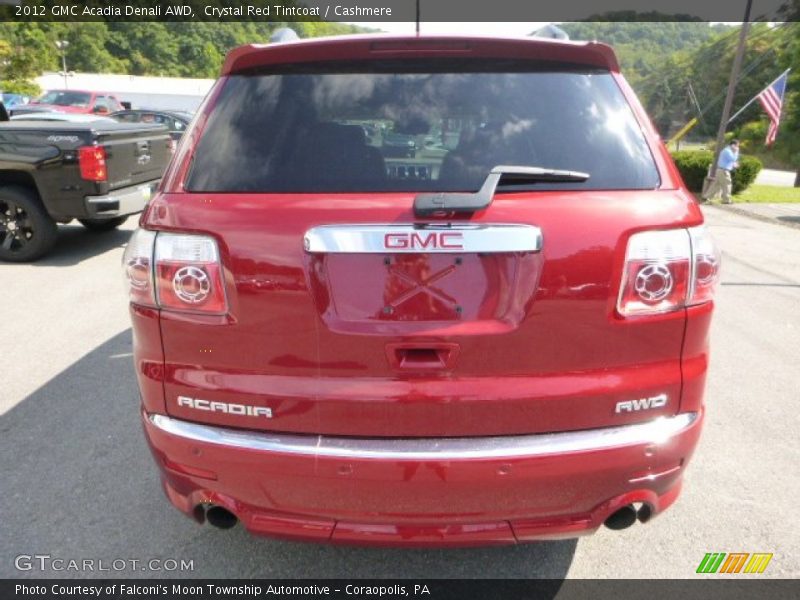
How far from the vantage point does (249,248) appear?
1819 mm

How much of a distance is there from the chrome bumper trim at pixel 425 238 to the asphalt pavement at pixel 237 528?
1385 millimetres

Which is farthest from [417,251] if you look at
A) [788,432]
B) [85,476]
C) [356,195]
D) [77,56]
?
[77,56]

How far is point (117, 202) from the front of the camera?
713 cm

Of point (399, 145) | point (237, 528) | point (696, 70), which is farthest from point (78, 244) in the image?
A: point (696, 70)

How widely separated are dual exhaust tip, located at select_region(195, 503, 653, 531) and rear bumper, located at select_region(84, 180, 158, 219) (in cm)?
560

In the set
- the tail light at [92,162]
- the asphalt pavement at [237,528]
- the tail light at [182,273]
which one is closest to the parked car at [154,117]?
the tail light at [92,162]

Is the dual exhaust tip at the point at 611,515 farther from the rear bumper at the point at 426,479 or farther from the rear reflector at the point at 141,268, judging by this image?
the rear reflector at the point at 141,268

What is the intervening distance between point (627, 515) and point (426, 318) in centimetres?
95

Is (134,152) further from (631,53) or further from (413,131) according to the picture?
(631,53)

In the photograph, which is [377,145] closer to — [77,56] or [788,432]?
[788,432]

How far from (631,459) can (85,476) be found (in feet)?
8.27

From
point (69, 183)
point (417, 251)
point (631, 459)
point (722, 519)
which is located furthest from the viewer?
point (69, 183)

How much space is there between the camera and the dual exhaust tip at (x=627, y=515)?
79.7 inches

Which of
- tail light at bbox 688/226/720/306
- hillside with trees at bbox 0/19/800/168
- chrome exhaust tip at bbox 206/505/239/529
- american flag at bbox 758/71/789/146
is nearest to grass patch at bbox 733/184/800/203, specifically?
american flag at bbox 758/71/789/146
